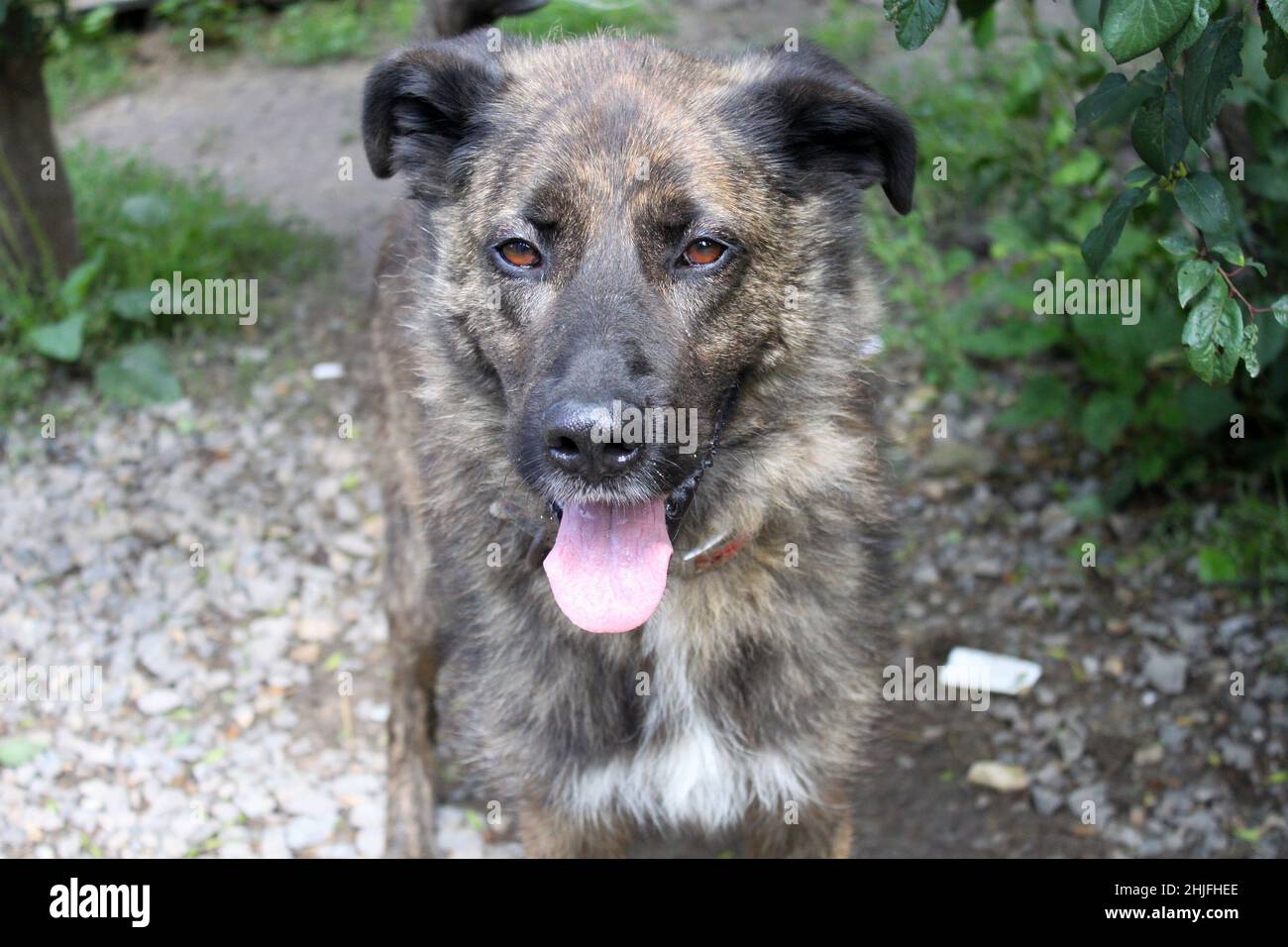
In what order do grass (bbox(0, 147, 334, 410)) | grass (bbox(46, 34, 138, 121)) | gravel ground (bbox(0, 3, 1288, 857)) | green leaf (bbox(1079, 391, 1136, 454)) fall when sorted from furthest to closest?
grass (bbox(46, 34, 138, 121))
grass (bbox(0, 147, 334, 410))
green leaf (bbox(1079, 391, 1136, 454))
gravel ground (bbox(0, 3, 1288, 857))

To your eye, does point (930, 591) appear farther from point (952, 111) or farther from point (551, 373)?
point (952, 111)

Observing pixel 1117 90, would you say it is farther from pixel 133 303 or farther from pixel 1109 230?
pixel 133 303

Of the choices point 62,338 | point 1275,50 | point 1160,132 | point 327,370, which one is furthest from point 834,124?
point 62,338

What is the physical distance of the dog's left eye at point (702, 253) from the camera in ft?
9.92

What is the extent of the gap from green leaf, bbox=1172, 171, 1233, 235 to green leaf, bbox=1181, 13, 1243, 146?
5.2 inches

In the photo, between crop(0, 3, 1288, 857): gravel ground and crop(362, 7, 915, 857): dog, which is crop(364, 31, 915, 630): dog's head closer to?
crop(362, 7, 915, 857): dog

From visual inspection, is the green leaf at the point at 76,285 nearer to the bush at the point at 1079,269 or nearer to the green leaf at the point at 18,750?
the green leaf at the point at 18,750

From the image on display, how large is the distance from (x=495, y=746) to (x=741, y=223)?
1.49m

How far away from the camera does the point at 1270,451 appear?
484 cm

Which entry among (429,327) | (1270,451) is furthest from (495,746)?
(1270,451)

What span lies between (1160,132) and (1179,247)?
241 millimetres

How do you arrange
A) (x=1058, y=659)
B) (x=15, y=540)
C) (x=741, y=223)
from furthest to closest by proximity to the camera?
(x=15, y=540), (x=1058, y=659), (x=741, y=223)

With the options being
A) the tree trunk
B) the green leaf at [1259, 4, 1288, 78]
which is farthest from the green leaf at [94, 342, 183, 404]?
the green leaf at [1259, 4, 1288, 78]

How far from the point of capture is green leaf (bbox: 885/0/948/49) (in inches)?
107
